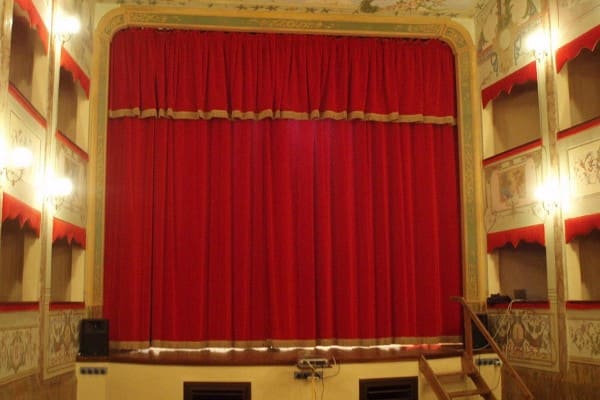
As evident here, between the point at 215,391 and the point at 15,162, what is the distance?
104 inches

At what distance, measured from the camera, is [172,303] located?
6.75 meters

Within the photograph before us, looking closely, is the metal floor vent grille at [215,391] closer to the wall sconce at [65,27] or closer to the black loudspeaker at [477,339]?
the black loudspeaker at [477,339]

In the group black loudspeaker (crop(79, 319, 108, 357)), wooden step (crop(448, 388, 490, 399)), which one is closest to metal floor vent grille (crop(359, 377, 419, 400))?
wooden step (crop(448, 388, 490, 399))

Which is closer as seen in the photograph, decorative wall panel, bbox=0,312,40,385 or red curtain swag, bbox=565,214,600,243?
decorative wall panel, bbox=0,312,40,385

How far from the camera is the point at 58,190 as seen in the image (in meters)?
5.72

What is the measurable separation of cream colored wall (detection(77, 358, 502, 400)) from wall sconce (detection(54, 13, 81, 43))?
120 inches

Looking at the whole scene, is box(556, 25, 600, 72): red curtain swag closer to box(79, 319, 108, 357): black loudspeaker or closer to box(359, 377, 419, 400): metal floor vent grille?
box(359, 377, 419, 400): metal floor vent grille

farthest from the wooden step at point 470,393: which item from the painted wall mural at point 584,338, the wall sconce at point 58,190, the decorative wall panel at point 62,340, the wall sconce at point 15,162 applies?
the wall sconce at point 15,162

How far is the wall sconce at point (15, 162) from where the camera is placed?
433cm

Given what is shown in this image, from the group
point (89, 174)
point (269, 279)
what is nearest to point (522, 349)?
point (269, 279)

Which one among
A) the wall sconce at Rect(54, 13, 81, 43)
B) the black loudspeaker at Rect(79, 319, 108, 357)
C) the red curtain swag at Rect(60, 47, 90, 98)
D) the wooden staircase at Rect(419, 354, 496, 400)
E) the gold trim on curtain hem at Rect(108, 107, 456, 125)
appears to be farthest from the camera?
the gold trim on curtain hem at Rect(108, 107, 456, 125)

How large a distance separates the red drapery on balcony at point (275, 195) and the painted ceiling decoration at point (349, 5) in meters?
0.33

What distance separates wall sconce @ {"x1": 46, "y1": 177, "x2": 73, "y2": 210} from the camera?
543 cm

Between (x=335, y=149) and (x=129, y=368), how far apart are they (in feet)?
10.6
